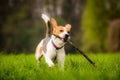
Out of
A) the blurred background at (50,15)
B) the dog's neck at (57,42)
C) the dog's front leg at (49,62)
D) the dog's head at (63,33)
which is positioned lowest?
the blurred background at (50,15)

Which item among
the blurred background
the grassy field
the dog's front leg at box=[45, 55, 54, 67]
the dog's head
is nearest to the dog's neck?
the dog's head

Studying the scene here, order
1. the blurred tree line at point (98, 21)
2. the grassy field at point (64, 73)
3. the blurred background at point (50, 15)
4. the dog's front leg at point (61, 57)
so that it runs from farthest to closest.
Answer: the blurred tree line at point (98, 21) → the blurred background at point (50, 15) → the dog's front leg at point (61, 57) → the grassy field at point (64, 73)

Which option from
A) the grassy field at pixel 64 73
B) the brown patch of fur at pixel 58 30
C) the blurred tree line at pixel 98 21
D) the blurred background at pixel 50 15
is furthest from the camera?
the blurred tree line at pixel 98 21

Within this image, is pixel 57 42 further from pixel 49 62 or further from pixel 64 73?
pixel 64 73

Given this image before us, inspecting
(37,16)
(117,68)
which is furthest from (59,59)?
(37,16)

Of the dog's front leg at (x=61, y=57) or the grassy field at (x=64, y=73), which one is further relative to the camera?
the dog's front leg at (x=61, y=57)

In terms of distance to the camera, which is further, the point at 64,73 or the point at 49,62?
the point at 49,62

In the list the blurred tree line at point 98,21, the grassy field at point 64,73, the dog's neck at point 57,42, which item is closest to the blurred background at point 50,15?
the blurred tree line at point 98,21

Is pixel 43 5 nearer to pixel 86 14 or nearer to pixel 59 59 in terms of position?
pixel 86 14

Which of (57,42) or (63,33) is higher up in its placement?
(63,33)

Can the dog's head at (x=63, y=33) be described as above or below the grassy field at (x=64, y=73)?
above

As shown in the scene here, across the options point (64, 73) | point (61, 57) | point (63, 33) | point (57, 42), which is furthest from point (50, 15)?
point (64, 73)

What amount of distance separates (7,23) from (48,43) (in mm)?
22510

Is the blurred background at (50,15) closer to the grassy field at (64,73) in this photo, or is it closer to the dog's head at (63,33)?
the grassy field at (64,73)
